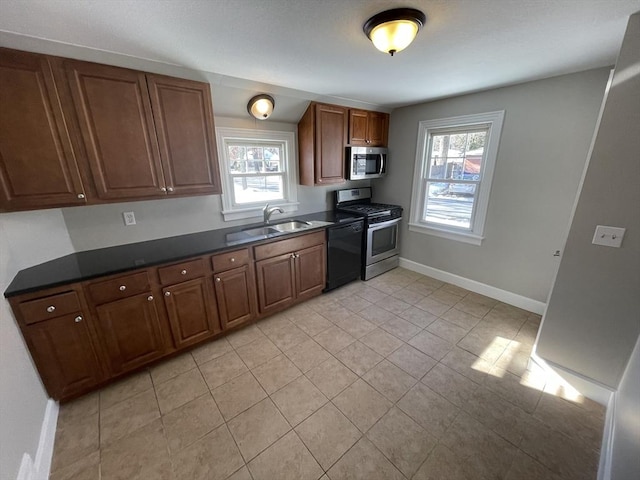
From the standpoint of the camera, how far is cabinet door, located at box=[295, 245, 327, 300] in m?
2.82

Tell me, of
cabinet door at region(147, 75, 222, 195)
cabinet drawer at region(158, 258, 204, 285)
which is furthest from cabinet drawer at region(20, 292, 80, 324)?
cabinet door at region(147, 75, 222, 195)

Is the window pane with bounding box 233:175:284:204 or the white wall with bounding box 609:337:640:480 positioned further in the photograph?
the window pane with bounding box 233:175:284:204

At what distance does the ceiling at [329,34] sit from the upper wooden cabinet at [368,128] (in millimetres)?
990

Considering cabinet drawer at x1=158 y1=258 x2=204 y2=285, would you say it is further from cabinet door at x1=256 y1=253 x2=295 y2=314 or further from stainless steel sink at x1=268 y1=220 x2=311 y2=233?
stainless steel sink at x1=268 y1=220 x2=311 y2=233

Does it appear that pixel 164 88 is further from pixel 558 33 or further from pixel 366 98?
pixel 558 33

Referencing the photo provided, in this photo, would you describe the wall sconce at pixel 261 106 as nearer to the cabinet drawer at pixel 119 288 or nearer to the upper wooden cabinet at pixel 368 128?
the upper wooden cabinet at pixel 368 128

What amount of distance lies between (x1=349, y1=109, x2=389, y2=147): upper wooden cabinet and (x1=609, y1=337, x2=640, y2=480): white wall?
308 centimetres

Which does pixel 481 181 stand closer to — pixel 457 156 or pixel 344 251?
pixel 457 156

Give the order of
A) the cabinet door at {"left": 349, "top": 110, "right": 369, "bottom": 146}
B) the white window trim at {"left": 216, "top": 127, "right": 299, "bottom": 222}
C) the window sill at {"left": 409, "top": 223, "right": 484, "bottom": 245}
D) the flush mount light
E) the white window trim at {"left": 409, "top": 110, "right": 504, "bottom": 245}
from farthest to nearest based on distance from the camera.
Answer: the cabinet door at {"left": 349, "top": 110, "right": 369, "bottom": 146} → the window sill at {"left": 409, "top": 223, "right": 484, "bottom": 245} → the white window trim at {"left": 409, "top": 110, "right": 504, "bottom": 245} → the white window trim at {"left": 216, "top": 127, "right": 299, "bottom": 222} → the flush mount light

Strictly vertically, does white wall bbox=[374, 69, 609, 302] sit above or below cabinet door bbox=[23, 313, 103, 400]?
above

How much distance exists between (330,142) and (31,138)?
2.55 meters

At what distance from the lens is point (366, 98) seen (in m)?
3.04

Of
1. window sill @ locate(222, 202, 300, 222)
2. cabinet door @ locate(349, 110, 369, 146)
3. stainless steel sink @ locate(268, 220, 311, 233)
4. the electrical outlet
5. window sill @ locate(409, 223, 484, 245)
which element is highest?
cabinet door @ locate(349, 110, 369, 146)

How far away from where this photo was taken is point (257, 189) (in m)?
3.03
